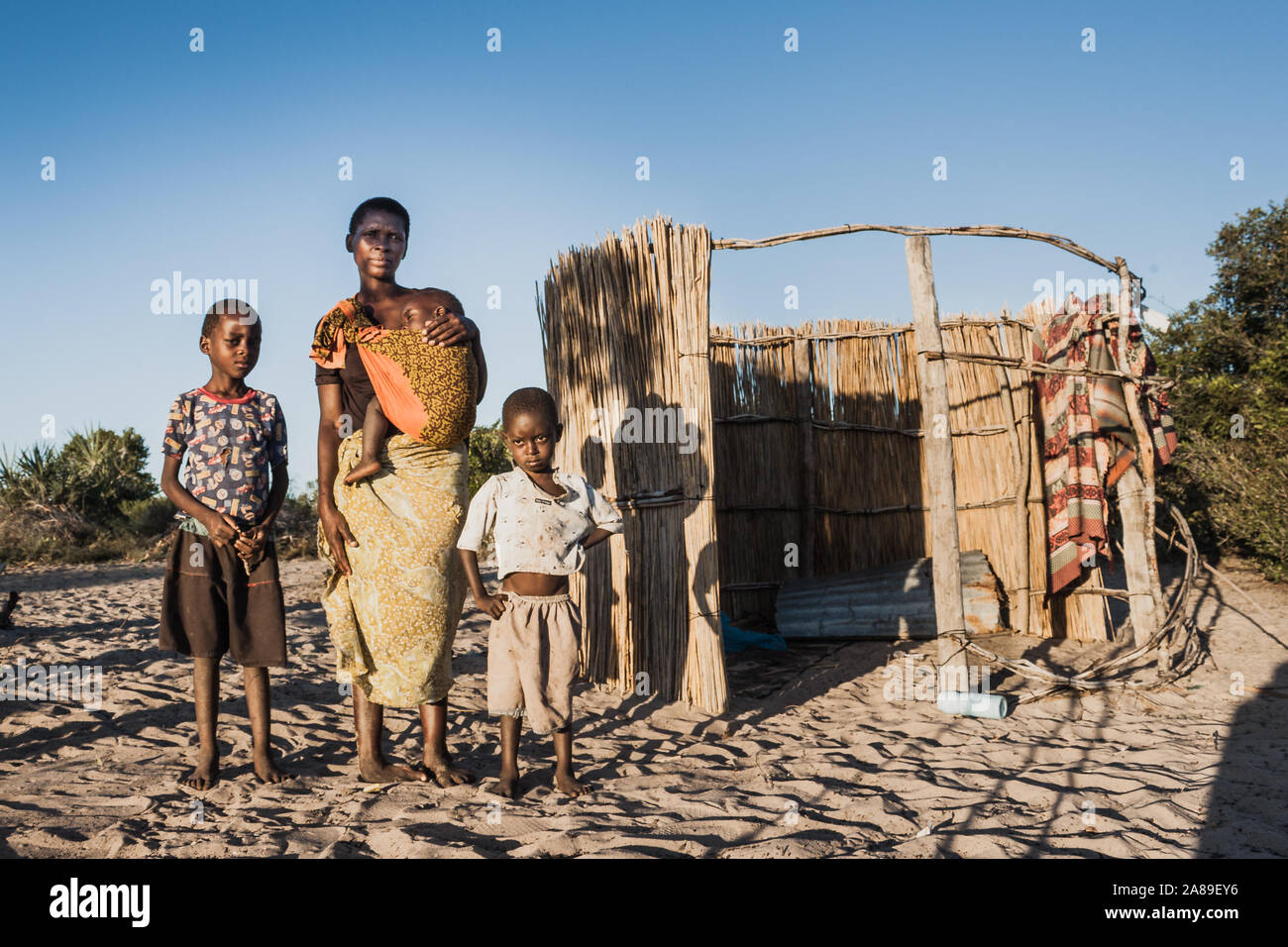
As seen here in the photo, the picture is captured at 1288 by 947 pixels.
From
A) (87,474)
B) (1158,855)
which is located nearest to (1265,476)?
(1158,855)

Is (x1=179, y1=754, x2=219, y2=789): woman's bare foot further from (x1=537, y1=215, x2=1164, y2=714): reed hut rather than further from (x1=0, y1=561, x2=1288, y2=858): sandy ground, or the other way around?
(x1=537, y1=215, x2=1164, y2=714): reed hut

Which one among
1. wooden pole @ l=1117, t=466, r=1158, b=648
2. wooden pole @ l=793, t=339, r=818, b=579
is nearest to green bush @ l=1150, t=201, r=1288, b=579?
wooden pole @ l=1117, t=466, r=1158, b=648

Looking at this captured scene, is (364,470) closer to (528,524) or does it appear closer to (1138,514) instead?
(528,524)

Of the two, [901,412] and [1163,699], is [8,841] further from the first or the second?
→ [901,412]

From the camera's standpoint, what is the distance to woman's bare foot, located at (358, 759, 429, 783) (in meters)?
3.20

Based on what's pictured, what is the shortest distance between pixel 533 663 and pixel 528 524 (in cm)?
52

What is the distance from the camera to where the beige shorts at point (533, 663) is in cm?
320

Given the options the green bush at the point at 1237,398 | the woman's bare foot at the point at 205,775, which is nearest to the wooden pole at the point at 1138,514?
the green bush at the point at 1237,398

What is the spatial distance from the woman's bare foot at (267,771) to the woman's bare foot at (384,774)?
0.29 metres

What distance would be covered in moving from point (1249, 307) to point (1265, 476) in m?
4.23

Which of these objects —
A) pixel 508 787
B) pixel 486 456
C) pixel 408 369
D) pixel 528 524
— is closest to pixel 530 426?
pixel 528 524

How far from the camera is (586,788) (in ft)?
10.7

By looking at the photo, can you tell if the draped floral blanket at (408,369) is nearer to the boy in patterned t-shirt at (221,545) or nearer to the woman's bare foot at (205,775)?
the boy in patterned t-shirt at (221,545)

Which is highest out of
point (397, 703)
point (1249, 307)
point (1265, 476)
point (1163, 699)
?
point (1249, 307)
